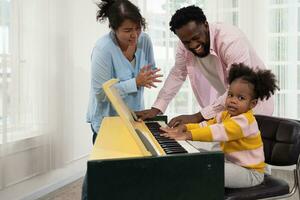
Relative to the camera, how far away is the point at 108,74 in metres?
1.80

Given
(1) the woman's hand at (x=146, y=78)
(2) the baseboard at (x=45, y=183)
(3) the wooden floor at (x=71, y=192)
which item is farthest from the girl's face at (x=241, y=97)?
(2) the baseboard at (x=45, y=183)

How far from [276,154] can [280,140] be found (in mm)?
71

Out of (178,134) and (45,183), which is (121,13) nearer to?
(178,134)

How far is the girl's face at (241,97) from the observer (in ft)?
4.83

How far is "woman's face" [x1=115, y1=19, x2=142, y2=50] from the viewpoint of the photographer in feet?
5.57

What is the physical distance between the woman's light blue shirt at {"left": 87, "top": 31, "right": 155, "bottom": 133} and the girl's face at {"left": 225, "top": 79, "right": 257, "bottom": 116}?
1.63ft

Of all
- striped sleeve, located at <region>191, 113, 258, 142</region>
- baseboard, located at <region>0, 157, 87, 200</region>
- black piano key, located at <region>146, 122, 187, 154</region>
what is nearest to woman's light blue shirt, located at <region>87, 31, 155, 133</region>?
black piano key, located at <region>146, 122, 187, 154</region>

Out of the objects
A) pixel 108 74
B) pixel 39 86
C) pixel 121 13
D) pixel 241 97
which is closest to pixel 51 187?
pixel 39 86

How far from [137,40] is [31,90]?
0.99 m

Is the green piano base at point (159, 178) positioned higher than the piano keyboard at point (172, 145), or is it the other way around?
the piano keyboard at point (172, 145)

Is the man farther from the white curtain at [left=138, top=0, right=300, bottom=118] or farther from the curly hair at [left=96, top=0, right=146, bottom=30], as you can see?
the white curtain at [left=138, top=0, right=300, bottom=118]

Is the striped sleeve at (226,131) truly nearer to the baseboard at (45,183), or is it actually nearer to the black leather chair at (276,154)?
the black leather chair at (276,154)

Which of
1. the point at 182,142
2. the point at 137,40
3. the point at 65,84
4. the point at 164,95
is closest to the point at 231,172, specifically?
the point at 182,142

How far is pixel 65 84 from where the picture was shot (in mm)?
2762
